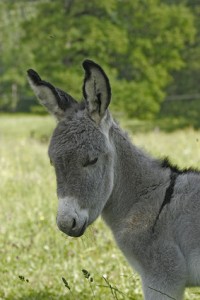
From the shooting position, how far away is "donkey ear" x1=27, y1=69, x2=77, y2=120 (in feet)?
11.7

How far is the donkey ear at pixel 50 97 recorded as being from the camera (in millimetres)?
3561

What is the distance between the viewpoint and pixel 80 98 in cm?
444

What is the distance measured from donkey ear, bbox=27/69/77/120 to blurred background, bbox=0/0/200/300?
0.77 m

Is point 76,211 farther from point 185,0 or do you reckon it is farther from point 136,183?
point 185,0

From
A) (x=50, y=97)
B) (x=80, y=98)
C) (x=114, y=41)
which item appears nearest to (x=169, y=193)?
(x=50, y=97)

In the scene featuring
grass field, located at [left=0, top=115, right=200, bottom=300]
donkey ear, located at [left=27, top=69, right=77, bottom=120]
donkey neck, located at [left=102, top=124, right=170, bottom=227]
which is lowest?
grass field, located at [left=0, top=115, right=200, bottom=300]

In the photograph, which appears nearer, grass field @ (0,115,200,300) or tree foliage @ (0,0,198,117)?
grass field @ (0,115,200,300)

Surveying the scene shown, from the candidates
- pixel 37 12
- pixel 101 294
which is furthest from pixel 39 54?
pixel 101 294

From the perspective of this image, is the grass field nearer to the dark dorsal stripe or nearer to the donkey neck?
the donkey neck

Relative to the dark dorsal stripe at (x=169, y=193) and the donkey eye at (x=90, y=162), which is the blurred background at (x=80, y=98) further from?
the donkey eye at (x=90, y=162)

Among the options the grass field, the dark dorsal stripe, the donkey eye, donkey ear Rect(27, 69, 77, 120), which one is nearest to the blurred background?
the grass field

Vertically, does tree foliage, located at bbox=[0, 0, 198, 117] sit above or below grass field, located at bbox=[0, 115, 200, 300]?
below

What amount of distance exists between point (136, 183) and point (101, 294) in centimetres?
166

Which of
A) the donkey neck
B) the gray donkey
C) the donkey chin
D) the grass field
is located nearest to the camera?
the donkey chin
